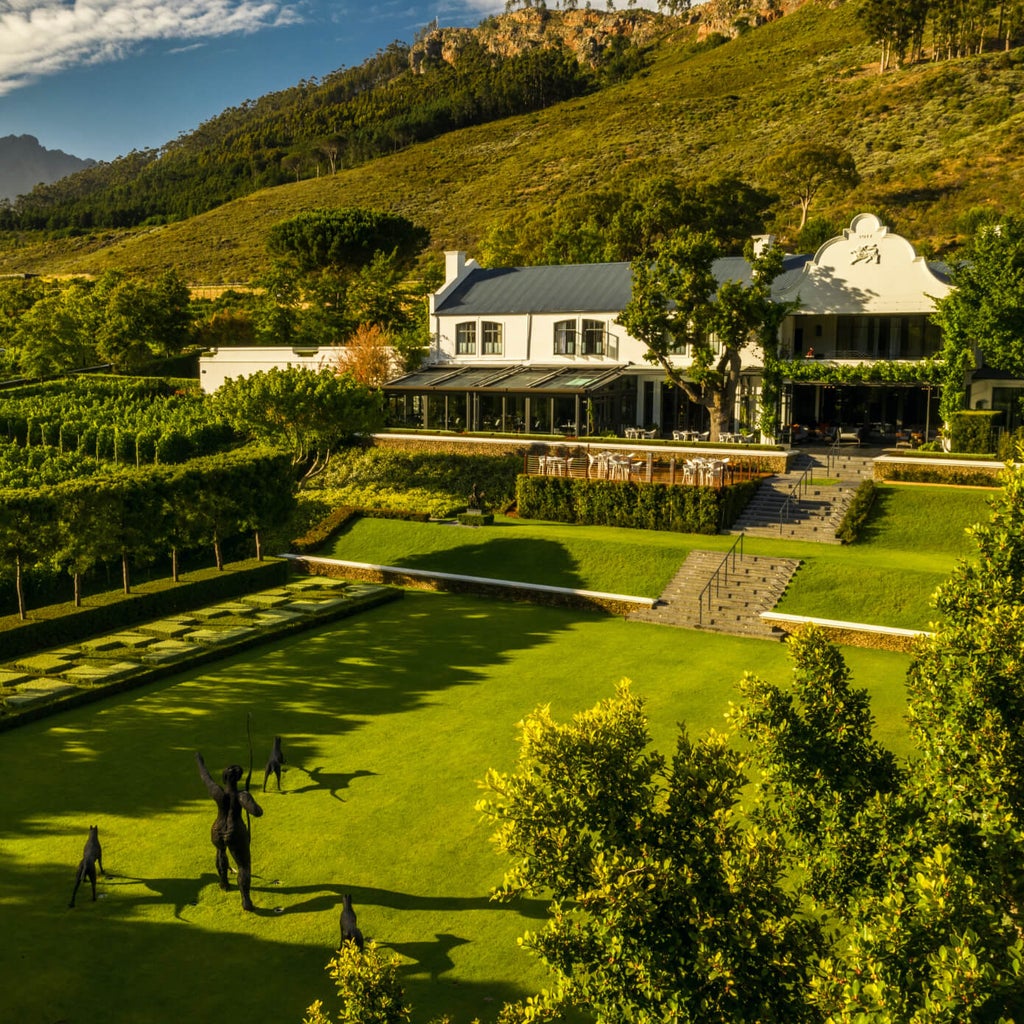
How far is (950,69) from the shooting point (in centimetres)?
11556

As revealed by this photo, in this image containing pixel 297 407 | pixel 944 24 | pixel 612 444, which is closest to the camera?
pixel 297 407

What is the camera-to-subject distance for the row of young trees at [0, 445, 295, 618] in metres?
27.8

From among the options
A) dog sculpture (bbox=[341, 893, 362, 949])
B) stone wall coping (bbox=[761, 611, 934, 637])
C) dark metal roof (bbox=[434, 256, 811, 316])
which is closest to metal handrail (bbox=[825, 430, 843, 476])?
dark metal roof (bbox=[434, 256, 811, 316])

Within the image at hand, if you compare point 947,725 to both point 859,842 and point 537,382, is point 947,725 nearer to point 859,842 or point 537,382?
point 859,842

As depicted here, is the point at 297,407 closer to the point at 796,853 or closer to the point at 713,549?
the point at 713,549

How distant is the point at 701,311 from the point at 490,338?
52.9 ft

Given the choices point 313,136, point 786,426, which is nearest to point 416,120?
point 313,136

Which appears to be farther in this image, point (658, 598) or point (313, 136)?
point (313, 136)

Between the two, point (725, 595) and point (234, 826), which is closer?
point (234, 826)

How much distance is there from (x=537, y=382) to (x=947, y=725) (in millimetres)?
42188

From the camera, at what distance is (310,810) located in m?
17.6

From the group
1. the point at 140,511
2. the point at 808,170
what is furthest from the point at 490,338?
the point at 808,170

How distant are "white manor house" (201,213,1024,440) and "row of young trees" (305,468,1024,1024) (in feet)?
126

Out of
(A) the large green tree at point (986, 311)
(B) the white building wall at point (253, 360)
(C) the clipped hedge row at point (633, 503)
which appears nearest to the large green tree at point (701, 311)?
(A) the large green tree at point (986, 311)
